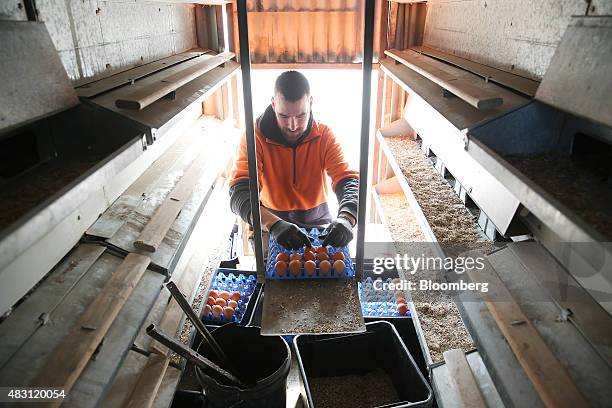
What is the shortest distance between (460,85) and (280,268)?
111 cm

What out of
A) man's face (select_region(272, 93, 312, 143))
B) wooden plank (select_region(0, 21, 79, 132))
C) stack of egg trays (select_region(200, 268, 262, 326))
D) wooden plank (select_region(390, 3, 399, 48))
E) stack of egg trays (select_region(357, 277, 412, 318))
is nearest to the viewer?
wooden plank (select_region(0, 21, 79, 132))

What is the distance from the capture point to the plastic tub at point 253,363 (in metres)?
2.01

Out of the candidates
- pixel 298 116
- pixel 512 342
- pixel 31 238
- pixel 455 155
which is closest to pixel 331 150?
pixel 298 116

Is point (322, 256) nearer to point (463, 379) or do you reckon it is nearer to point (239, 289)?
point (463, 379)

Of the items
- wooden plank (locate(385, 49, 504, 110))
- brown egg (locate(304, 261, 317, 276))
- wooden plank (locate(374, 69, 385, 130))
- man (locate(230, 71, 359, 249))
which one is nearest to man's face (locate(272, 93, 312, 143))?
man (locate(230, 71, 359, 249))

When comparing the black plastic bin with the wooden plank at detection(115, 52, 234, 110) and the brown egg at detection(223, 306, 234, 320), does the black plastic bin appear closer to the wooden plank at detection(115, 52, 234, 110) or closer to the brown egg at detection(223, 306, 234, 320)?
the brown egg at detection(223, 306, 234, 320)

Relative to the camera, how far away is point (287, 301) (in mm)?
1657

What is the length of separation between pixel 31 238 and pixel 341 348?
6.92 feet

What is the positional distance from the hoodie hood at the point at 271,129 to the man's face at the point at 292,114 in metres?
0.03

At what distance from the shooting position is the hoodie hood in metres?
2.93

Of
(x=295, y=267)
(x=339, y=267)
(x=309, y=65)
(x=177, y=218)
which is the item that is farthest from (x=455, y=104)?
(x=309, y=65)

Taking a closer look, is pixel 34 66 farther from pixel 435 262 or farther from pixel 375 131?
pixel 375 131

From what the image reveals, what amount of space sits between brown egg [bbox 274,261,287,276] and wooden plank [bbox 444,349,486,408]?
86 centimetres

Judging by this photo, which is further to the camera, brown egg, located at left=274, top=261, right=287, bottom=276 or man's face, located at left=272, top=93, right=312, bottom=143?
man's face, located at left=272, top=93, right=312, bottom=143
